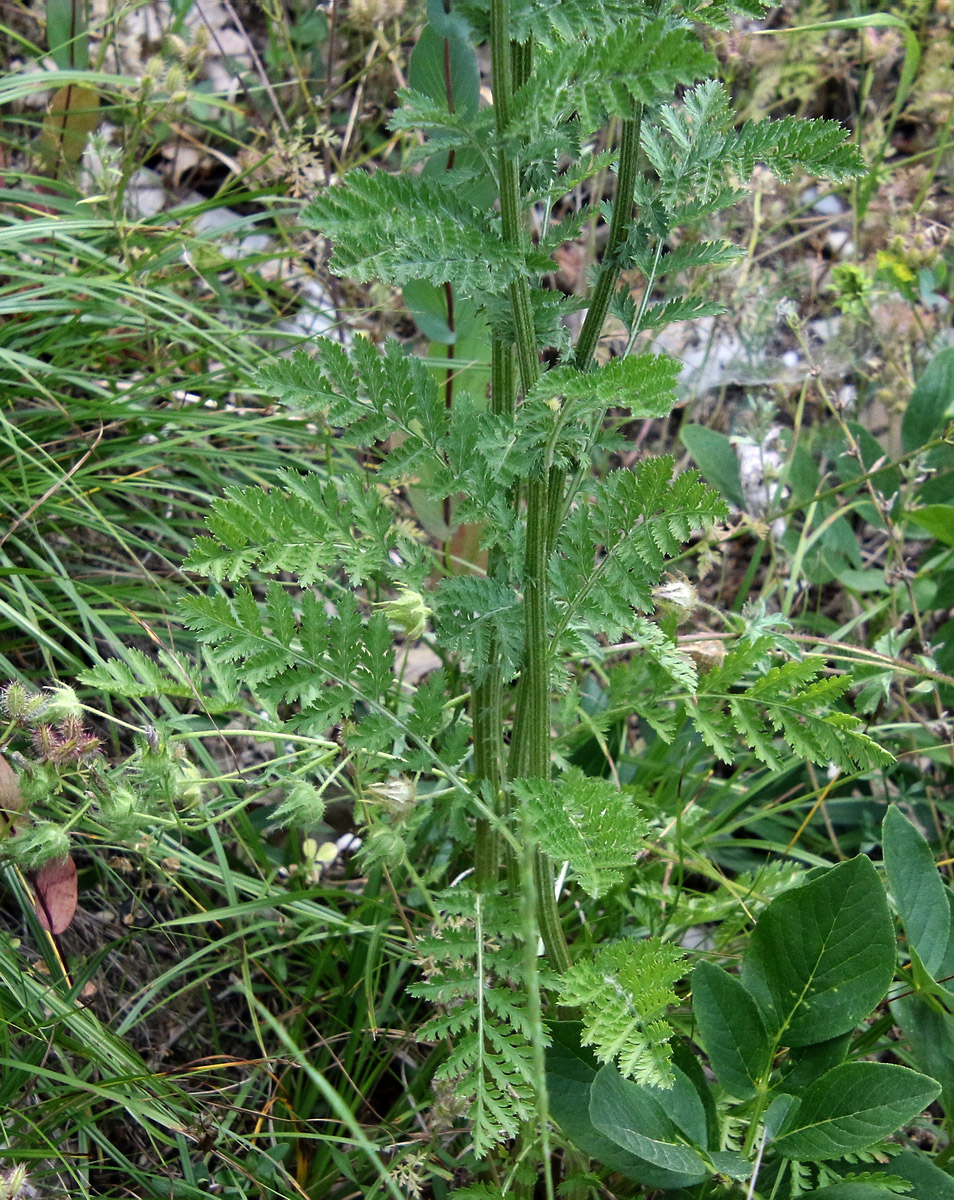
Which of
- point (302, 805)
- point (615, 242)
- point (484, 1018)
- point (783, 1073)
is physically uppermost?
point (615, 242)

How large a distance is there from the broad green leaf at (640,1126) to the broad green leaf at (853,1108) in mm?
112

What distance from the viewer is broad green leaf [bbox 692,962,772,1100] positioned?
107 centimetres

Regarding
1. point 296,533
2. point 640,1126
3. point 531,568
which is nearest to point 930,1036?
point 640,1126

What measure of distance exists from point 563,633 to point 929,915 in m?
0.56

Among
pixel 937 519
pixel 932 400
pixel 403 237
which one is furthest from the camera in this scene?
pixel 932 400

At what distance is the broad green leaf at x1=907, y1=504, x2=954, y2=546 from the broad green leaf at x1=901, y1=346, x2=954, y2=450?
234 millimetres

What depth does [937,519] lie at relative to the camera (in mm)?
1611

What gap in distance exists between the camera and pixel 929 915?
3.80ft

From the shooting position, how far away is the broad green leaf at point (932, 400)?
1.79 metres

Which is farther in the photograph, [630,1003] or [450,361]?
[450,361]

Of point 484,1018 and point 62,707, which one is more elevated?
point 62,707

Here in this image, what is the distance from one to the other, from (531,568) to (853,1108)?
24.4 inches

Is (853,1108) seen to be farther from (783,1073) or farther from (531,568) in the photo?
(531,568)

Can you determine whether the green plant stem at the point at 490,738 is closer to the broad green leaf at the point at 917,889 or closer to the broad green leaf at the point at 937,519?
the broad green leaf at the point at 917,889
